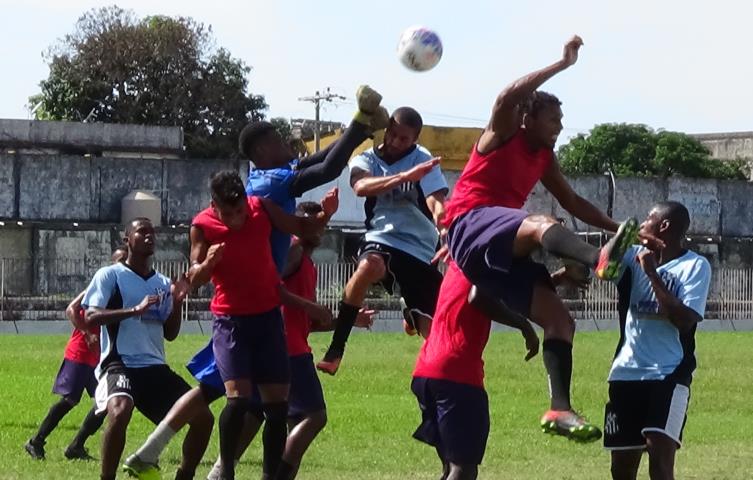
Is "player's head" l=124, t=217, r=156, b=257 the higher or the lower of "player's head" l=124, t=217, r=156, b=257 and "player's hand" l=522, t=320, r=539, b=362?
the higher

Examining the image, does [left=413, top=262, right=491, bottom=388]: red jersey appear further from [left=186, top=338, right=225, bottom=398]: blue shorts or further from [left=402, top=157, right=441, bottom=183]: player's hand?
[left=186, top=338, right=225, bottom=398]: blue shorts

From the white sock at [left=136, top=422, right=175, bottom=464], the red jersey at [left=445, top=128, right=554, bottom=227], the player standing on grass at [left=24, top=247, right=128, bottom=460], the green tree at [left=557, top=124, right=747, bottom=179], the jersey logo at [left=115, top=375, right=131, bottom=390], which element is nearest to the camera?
the red jersey at [left=445, top=128, right=554, bottom=227]

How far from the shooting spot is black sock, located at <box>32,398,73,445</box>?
14.7 meters

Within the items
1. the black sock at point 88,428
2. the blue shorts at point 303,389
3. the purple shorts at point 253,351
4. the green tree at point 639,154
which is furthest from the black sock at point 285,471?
the green tree at point 639,154

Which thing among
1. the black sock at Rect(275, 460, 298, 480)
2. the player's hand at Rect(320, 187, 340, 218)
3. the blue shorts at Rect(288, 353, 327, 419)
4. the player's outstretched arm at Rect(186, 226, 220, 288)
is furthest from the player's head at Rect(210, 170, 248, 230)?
the black sock at Rect(275, 460, 298, 480)

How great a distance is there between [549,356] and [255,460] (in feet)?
20.1

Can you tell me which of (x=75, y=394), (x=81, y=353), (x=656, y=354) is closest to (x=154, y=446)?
(x=656, y=354)

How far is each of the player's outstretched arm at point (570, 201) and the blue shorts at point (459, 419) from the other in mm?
1401

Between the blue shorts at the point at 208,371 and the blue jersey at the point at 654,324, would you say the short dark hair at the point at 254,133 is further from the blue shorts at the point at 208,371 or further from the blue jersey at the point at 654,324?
the blue jersey at the point at 654,324

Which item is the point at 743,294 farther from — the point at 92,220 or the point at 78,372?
the point at 78,372

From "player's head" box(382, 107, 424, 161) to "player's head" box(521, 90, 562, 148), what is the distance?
83.3 inches

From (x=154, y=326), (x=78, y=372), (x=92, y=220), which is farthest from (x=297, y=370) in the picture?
(x=92, y=220)

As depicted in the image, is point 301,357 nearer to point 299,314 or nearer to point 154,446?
point 299,314

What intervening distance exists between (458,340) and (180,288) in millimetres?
2744
